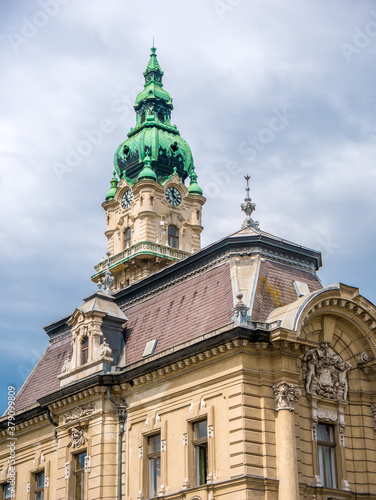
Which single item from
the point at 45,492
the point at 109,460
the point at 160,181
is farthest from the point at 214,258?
the point at 160,181

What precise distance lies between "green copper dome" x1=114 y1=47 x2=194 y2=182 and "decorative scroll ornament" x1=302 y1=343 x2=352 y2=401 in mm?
49327

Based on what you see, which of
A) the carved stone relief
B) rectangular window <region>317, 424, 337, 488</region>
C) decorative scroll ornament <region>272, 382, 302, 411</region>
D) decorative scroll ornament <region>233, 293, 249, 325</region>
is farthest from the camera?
the carved stone relief

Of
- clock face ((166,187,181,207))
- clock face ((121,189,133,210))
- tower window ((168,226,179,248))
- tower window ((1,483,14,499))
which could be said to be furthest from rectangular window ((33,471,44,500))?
clock face ((121,189,133,210))

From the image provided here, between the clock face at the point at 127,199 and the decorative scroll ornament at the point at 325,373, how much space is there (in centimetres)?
4868

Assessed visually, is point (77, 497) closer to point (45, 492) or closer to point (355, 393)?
point (45, 492)

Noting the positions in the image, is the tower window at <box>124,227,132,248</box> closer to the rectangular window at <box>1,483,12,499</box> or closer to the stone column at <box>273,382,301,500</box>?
the rectangular window at <box>1,483,12,499</box>

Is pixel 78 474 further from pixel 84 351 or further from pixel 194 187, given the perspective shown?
pixel 194 187

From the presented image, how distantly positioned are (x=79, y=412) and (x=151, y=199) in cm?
4235

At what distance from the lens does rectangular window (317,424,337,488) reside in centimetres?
3422

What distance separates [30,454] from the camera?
43375 mm

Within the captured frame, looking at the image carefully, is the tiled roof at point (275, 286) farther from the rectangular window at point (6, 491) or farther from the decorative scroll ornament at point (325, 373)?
the rectangular window at point (6, 491)

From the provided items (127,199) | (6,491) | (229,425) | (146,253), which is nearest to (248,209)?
(229,425)

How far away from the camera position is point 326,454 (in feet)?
114

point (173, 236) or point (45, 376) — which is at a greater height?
point (173, 236)
